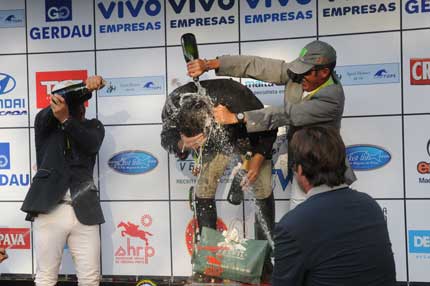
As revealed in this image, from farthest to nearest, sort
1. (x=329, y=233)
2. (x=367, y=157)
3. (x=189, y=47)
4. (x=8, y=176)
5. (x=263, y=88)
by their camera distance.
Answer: (x=8, y=176) → (x=263, y=88) → (x=367, y=157) → (x=189, y=47) → (x=329, y=233)

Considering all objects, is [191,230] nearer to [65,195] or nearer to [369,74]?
[65,195]

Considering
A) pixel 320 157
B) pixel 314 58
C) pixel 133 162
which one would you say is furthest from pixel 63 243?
pixel 320 157

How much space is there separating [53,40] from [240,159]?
1.62 m

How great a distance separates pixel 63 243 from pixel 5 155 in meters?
1.09

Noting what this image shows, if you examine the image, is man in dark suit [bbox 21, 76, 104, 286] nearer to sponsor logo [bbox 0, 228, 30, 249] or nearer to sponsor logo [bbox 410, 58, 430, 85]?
sponsor logo [bbox 0, 228, 30, 249]

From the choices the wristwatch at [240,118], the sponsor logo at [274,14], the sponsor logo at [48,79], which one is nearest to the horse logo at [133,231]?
the sponsor logo at [48,79]

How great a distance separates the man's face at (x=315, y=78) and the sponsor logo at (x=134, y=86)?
1220mm

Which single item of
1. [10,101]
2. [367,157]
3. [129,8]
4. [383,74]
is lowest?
[367,157]

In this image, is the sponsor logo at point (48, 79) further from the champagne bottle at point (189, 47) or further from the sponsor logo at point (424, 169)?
the sponsor logo at point (424, 169)

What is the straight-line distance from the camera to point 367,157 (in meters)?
3.50

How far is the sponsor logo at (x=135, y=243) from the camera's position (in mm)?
3801

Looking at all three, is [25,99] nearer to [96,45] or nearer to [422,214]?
[96,45]

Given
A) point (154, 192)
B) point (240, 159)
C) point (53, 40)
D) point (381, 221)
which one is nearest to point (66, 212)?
point (154, 192)

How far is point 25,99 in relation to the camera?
388cm
